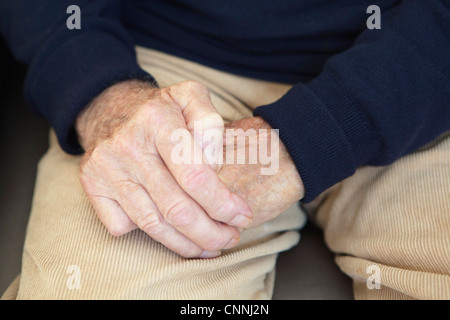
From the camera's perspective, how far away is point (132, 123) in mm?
570

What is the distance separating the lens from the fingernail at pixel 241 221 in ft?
1.86

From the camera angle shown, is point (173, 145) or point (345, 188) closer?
point (173, 145)

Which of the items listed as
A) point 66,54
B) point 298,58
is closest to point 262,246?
point 298,58

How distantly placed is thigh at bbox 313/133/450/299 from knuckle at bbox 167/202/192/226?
0.26 meters

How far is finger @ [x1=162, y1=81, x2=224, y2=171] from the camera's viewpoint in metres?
0.57

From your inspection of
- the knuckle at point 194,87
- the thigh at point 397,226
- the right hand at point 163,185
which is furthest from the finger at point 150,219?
the thigh at point 397,226

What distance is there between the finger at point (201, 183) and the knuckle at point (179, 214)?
0.02 meters

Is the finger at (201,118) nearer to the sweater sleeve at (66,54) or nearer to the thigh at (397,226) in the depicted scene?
the sweater sleeve at (66,54)

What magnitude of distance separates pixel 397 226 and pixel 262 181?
202mm

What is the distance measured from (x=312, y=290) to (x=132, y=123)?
37 cm

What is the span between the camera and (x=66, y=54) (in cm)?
73

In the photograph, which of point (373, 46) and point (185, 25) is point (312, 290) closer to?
point (373, 46)

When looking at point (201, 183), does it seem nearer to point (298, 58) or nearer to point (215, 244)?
point (215, 244)
